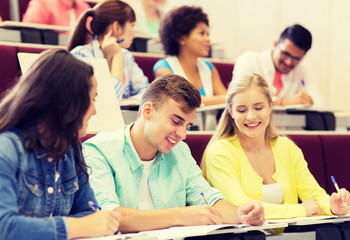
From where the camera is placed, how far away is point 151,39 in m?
2.45

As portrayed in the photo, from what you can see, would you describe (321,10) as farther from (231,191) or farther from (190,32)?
(231,191)

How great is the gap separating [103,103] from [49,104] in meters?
0.69

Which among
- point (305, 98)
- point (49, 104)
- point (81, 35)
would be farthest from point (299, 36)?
point (49, 104)

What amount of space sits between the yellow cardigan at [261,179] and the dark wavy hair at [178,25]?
0.83 meters

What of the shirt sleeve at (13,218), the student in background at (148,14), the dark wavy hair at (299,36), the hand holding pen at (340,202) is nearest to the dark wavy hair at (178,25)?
the dark wavy hair at (299,36)

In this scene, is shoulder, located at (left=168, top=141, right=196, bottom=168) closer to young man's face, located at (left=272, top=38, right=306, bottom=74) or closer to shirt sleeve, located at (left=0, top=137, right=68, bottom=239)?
shirt sleeve, located at (left=0, top=137, right=68, bottom=239)

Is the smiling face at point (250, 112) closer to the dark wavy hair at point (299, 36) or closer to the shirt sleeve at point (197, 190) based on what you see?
the shirt sleeve at point (197, 190)

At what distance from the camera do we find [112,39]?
1.83m

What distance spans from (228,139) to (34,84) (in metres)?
0.71

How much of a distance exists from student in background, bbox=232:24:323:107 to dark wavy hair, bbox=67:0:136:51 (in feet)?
1.78

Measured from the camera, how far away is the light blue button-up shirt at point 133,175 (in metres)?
1.11

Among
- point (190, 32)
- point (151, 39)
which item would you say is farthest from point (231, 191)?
point (151, 39)

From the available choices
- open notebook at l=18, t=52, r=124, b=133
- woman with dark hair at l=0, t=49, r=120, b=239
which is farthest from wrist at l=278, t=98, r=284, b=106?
woman with dark hair at l=0, t=49, r=120, b=239

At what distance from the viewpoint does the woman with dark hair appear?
81 centimetres
